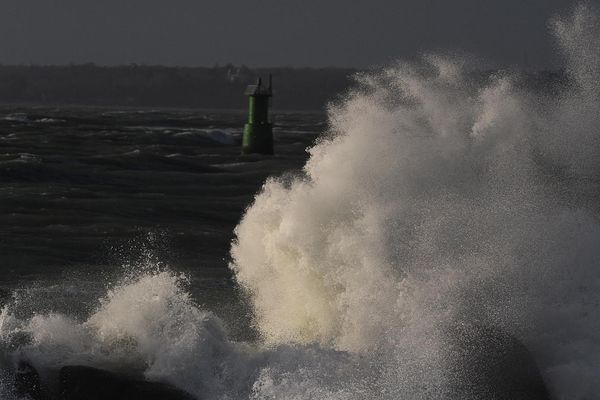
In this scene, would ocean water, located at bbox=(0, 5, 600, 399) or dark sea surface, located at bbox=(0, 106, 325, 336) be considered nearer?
ocean water, located at bbox=(0, 5, 600, 399)

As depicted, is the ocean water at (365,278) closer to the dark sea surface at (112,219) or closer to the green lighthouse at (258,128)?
the dark sea surface at (112,219)

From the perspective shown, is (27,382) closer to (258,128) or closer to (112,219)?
(112,219)

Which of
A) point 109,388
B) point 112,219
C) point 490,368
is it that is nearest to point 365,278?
point 490,368

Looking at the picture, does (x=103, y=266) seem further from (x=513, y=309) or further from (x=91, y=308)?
(x=513, y=309)

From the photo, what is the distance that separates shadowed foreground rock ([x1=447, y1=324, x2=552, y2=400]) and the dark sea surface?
3.43 meters

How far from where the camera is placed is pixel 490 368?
1166 centimetres

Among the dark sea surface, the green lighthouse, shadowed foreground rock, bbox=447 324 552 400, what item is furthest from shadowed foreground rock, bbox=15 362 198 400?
the green lighthouse

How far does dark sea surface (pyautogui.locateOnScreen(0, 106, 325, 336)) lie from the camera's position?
18672 millimetres

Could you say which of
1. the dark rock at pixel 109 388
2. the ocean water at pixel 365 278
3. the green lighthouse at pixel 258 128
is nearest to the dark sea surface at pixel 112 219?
the ocean water at pixel 365 278

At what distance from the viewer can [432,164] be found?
53.5 feet

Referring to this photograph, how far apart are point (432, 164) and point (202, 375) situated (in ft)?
19.1

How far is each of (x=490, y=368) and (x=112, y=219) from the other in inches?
673

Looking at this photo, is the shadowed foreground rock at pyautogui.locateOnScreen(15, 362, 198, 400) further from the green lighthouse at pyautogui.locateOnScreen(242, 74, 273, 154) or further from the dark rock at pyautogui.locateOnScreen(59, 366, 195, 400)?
the green lighthouse at pyautogui.locateOnScreen(242, 74, 273, 154)

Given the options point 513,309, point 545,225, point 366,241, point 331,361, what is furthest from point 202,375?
point 545,225
